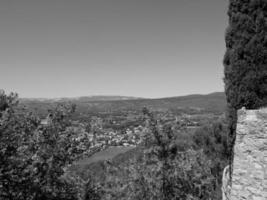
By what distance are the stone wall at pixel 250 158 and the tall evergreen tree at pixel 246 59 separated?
150cm

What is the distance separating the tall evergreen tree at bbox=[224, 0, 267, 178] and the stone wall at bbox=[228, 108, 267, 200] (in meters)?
1.50

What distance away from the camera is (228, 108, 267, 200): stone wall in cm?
585

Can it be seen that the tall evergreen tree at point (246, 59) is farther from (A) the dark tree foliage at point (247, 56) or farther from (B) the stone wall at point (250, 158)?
(B) the stone wall at point (250, 158)

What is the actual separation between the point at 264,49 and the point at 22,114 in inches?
285

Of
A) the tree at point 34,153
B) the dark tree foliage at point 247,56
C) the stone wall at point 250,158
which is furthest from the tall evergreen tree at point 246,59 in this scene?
the tree at point 34,153

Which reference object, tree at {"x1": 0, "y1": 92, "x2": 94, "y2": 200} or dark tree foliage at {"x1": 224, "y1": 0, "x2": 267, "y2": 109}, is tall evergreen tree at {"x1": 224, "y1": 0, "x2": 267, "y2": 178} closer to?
dark tree foliage at {"x1": 224, "y1": 0, "x2": 267, "y2": 109}

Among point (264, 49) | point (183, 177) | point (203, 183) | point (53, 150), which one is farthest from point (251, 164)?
point (203, 183)

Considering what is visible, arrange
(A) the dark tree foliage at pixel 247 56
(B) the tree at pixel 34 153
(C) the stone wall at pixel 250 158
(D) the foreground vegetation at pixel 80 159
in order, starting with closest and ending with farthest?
(C) the stone wall at pixel 250 158 < (B) the tree at pixel 34 153 < (D) the foreground vegetation at pixel 80 159 < (A) the dark tree foliage at pixel 247 56

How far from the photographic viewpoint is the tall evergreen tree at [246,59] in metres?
7.42

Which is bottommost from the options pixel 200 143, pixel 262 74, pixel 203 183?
pixel 203 183

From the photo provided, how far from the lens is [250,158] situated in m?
6.04

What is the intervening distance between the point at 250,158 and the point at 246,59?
3145mm

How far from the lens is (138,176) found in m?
11.6

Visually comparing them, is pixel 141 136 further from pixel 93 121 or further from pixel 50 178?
pixel 50 178
